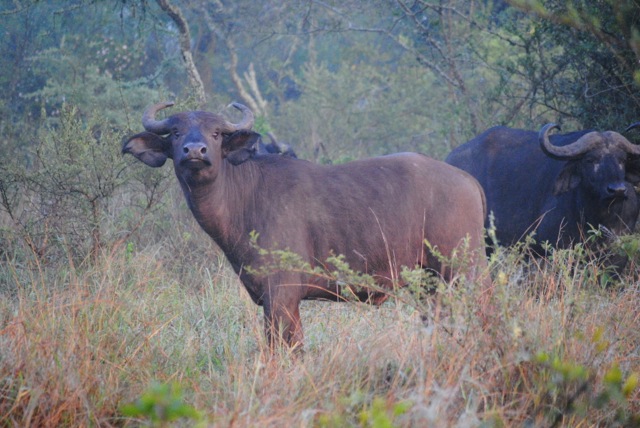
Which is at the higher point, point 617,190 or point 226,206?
point 226,206

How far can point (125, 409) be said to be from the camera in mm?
3021

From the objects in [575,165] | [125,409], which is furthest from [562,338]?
[575,165]

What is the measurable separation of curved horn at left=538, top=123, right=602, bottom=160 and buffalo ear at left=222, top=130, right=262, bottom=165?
3.16 meters

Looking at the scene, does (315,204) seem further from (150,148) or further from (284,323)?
(150,148)

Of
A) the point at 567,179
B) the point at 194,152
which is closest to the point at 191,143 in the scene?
the point at 194,152

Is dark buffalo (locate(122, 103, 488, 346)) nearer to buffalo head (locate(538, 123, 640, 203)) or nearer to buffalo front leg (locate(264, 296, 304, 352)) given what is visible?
buffalo front leg (locate(264, 296, 304, 352))

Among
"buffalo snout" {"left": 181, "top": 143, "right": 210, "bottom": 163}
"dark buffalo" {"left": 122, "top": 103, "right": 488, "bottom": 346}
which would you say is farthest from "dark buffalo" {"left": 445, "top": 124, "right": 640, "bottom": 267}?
"buffalo snout" {"left": 181, "top": 143, "right": 210, "bottom": 163}

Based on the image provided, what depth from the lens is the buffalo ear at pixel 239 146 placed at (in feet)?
19.1

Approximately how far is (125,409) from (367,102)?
18.0 meters

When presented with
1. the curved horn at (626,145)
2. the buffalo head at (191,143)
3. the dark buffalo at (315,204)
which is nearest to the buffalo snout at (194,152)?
the buffalo head at (191,143)

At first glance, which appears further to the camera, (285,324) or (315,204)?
(315,204)

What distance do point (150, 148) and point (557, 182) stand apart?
3959 millimetres

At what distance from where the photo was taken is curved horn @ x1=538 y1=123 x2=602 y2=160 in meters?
7.40

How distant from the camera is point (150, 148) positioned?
5938mm
